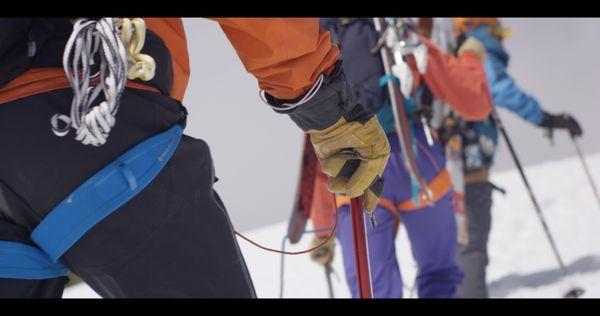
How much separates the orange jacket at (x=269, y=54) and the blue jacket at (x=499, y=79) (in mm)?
2648

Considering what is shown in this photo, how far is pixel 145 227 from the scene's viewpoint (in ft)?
4.84

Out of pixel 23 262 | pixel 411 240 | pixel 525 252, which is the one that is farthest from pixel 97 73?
pixel 525 252

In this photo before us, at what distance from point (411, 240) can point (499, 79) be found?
4.81 ft

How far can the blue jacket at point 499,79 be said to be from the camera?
4109mm

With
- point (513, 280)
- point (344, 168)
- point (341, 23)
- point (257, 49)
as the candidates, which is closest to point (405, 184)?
point (341, 23)

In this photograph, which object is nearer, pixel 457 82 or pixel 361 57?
pixel 361 57

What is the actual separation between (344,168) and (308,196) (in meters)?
1.31

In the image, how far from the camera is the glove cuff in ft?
5.35

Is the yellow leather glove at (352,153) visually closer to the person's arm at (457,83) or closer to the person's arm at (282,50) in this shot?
the person's arm at (282,50)

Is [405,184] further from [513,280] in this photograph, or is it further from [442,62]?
[513,280]

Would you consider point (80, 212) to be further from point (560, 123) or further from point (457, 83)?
point (560, 123)

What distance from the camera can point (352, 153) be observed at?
1.82 meters

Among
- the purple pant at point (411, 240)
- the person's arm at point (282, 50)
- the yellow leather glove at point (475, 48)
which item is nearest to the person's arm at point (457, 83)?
the yellow leather glove at point (475, 48)
